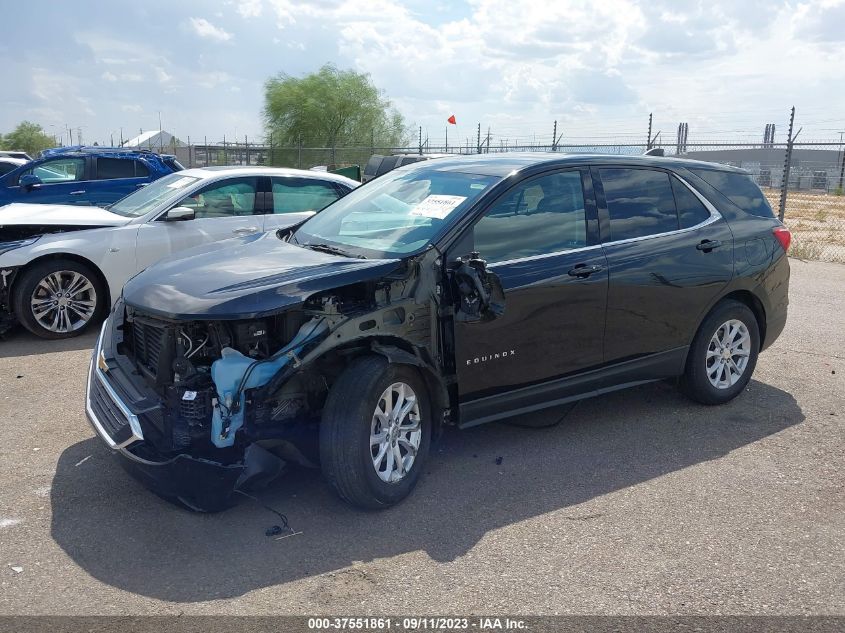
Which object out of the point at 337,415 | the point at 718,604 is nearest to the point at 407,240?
the point at 337,415

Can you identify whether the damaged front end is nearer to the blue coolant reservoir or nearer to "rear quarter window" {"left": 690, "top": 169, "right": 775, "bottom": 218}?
the blue coolant reservoir

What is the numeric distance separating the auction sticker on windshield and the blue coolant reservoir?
1.25 metres

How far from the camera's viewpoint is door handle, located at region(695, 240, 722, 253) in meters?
5.55

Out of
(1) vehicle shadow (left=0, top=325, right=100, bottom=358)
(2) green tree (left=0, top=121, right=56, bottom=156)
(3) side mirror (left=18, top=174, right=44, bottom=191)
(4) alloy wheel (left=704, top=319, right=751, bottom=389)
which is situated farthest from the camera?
(2) green tree (left=0, top=121, right=56, bottom=156)

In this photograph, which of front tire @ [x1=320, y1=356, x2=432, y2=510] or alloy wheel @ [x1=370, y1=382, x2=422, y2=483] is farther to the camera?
alloy wheel @ [x1=370, y1=382, x2=422, y2=483]

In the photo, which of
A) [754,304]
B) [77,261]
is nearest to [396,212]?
[754,304]

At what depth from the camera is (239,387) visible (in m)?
3.79

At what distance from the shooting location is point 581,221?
5.06 meters

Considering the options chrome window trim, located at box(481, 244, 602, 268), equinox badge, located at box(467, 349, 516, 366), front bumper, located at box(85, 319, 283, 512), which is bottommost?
front bumper, located at box(85, 319, 283, 512)

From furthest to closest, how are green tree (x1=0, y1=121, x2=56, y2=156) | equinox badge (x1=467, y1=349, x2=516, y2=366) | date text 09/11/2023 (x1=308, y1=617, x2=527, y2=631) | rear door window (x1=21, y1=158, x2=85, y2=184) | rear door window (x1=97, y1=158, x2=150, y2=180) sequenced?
green tree (x1=0, y1=121, x2=56, y2=156) → rear door window (x1=97, y1=158, x2=150, y2=180) → rear door window (x1=21, y1=158, x2=85, y2=184) → equinox badge (x1=467, y1=349, x2=516, y2=366) → date text 09/11/2023 (x1=308, y1=617, x2=527, y2=631)

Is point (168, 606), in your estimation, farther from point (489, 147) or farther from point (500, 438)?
point (489, 147)

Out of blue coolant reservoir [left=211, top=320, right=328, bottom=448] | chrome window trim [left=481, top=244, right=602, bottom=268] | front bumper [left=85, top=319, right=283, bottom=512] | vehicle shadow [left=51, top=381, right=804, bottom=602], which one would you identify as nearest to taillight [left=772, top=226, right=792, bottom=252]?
vehicle shadow [left=51, top=381, right=804, bottom=602]

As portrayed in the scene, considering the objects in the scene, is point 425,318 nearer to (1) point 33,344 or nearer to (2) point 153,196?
(1) point 33,344

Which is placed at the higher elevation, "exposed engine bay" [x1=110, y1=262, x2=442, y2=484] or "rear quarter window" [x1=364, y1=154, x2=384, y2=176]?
"rear quarter window" [x1=364, y1=154, x2=384, y2=176]
